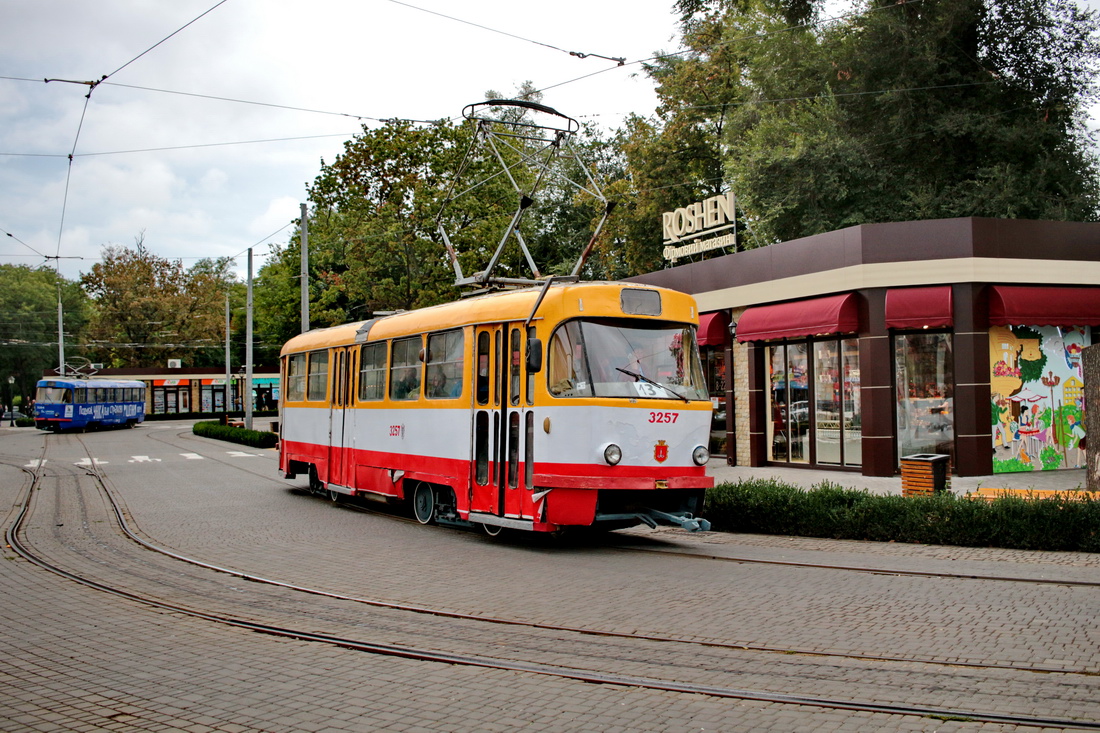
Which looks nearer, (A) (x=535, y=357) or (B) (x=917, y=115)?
(A) (x=535, y=357)

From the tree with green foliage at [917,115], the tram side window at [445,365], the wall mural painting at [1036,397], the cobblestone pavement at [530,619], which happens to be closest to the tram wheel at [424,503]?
the cobblestone pavement at [530,619]

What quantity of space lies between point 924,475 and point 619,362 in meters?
5.73

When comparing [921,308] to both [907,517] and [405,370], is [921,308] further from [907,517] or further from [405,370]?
[405,370]

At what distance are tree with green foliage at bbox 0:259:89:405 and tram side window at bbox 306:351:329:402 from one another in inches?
2722

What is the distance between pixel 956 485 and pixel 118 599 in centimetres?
1454

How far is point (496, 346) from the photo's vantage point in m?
11.9

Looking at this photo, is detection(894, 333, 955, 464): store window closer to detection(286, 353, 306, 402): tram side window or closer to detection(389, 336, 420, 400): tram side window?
detection(389, 336, 420, 400): tram side window

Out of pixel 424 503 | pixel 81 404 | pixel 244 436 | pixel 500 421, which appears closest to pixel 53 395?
pixel 81 404

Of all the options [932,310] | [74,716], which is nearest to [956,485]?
[932,310]

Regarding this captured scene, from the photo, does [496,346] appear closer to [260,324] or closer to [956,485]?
[956,485]

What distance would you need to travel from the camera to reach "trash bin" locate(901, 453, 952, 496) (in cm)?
1380

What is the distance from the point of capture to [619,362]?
36.7 feet

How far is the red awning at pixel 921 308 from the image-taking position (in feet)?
61.0

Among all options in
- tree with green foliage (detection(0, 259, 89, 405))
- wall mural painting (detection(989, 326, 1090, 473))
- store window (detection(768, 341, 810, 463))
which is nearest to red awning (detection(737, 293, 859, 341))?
store window (detection(768, 341, 810, 463))
